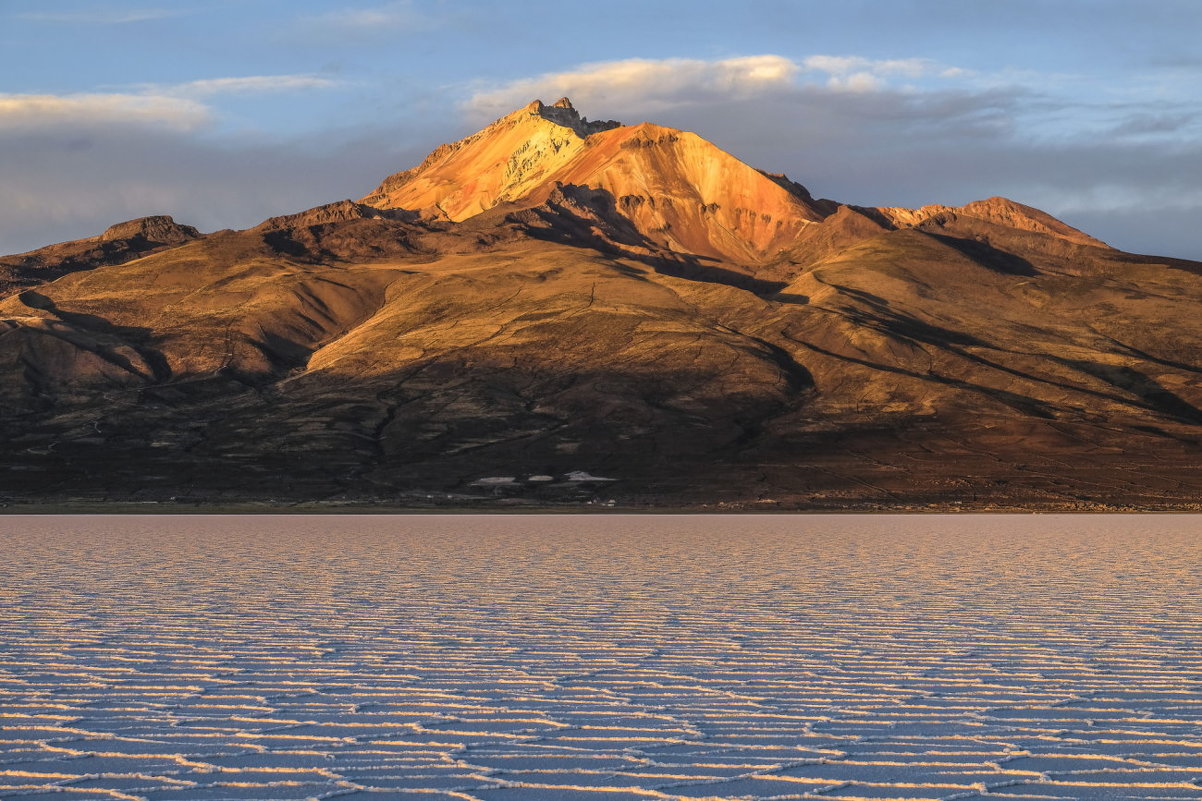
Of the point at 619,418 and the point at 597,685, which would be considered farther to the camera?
the point at 619,418

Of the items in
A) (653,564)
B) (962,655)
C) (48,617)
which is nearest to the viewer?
(962,655)

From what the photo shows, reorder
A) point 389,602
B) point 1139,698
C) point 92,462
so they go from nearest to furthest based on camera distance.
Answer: point 1139,698
point 389,602
point 92,462

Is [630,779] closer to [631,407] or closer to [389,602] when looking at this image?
[389,602]

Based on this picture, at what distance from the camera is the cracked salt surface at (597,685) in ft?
34.3

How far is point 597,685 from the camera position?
1504cm

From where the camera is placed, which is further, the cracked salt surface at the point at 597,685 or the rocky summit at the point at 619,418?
the rocky summit at the point at 619,418

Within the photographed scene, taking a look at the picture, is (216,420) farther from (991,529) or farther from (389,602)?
(389,602)

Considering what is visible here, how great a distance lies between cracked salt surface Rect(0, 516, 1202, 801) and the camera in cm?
1045

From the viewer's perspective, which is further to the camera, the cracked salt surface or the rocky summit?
the rocky summit

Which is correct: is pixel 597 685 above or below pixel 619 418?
below

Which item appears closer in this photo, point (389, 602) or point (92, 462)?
point (389, 602)

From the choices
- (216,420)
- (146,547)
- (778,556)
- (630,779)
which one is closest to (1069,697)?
(630,779)

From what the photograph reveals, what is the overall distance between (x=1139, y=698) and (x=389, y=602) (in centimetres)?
1412

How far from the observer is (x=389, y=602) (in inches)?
982
